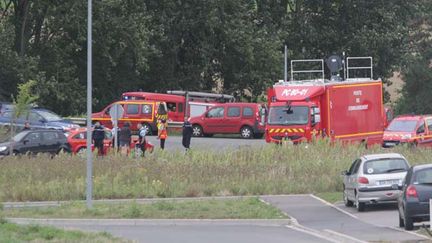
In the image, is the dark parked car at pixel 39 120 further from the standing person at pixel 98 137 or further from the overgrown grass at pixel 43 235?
the overgrown grass at pixel 43 235

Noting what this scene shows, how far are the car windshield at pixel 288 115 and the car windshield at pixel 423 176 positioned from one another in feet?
59.8

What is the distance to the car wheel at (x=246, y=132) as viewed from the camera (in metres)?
51.4

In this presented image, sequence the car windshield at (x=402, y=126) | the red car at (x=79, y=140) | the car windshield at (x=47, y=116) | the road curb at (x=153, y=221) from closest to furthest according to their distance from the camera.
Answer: the road curb at (x=153, y=221)
the red car at (x=79, y=140)
the car windshield at (x=402, y=126)
the car windshield at (x=47, y=116)

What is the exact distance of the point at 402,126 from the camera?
134 ft

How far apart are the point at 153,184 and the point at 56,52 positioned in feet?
98.7

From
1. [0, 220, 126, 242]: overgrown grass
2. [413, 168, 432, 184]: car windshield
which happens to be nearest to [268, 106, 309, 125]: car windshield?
[413, 168, 432, 184]: car windshield

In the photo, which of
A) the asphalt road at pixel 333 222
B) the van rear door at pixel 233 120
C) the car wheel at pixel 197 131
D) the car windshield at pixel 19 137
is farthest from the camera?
the car wheel at pixel 197 131

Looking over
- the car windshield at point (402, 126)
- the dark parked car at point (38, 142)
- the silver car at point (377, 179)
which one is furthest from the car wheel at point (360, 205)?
the dark parked car at point (38, 142)

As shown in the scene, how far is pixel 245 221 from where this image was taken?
22.8 meters

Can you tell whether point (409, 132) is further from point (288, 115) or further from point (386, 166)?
point (386, 166)

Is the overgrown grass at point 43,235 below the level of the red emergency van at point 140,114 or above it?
below

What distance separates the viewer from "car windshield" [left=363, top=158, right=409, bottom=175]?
959 inches

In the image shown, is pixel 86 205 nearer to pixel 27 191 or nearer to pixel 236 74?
pixel 27 191

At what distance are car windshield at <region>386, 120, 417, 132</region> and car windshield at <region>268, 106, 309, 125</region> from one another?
5.31 meters
